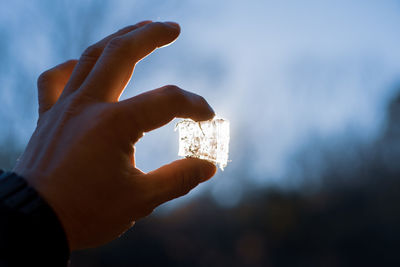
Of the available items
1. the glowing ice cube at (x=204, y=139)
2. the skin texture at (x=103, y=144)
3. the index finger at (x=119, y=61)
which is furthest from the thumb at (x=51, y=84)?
the glowing ice cube at (x=204, y=139)

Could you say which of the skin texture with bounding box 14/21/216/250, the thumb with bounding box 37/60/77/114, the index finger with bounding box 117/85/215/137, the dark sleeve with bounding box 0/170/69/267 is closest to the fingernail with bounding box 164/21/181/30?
the skin texture with bounding box 14/21/216/250

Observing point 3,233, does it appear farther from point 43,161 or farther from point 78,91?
point 78,91

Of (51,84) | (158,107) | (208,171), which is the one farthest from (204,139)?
(51,84)

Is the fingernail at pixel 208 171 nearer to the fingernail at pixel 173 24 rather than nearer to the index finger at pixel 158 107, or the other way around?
the index finger at pixel 158 107

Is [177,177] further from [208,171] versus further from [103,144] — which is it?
[103,144]

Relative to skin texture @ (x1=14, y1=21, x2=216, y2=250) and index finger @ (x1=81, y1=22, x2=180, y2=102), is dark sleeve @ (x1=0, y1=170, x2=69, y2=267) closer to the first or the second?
skin texture @ (x1=14, y1=21, x2=216, y2=250)

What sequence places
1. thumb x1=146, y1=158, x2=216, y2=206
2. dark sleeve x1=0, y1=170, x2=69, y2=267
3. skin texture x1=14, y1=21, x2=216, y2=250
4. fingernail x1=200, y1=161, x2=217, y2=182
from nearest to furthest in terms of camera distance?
1. dark sleeve x1=0, y1=170, x2=69, y2=267
2. skin texture x1=14, y1=21, x2=216, y2=250
3. thumb x1=146, y1=158, x2=216, y2=206
4. fingernail x1=200, y1=161, x2=217, y2=182

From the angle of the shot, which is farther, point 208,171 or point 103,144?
point 208,171
